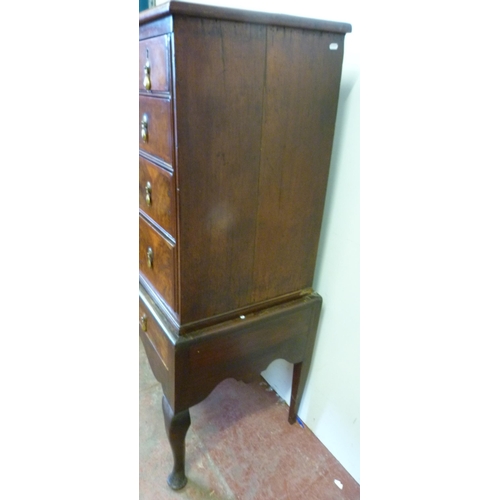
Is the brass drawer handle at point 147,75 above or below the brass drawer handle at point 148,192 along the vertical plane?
above

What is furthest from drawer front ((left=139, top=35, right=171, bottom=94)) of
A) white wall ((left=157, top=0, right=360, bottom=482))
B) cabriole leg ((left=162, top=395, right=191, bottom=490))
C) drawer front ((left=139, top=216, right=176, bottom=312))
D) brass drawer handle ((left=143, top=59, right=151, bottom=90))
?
cabriole leg ((left=162, top=395, right=191, bottom=490))

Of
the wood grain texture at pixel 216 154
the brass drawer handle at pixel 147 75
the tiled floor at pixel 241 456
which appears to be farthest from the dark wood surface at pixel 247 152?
the tiled floor at pixel 241 456

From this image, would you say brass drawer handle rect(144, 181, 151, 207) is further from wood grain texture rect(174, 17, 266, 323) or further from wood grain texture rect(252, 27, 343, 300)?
wood grain texture rect(252, 27, 343, 300)

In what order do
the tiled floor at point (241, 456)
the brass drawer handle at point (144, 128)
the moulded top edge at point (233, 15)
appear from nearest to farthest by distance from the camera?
the moulded top edge at point (233, 15)
the brass drawer handle at point (144, 128)
the tiled floor at point (241, 456)

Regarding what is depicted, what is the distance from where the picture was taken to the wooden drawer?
845mm

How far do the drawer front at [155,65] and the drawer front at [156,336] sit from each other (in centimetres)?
60

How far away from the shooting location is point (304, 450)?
1317 millimetres

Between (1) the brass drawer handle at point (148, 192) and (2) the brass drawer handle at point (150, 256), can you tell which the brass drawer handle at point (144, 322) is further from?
(1) the brass drawer handle at point (148, 192)

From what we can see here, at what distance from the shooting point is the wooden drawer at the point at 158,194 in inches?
33.3

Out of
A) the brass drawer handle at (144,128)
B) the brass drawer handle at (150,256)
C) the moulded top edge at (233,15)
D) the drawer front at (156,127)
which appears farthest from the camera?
the brass drawer handle at (150,256)

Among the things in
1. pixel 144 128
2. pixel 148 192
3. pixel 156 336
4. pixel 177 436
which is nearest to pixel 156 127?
pixel 144 128

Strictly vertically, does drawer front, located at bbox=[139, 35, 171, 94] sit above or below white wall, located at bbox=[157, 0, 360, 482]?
above
